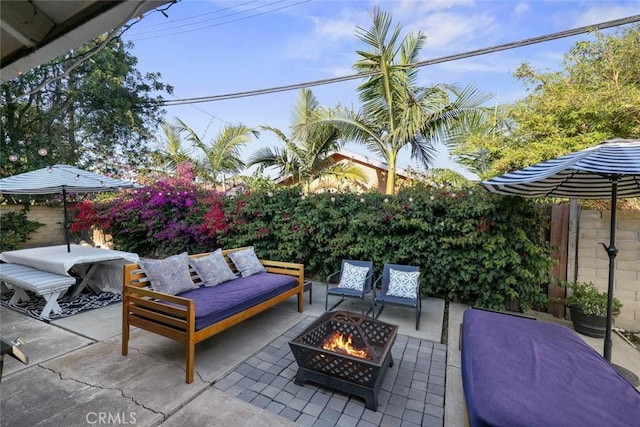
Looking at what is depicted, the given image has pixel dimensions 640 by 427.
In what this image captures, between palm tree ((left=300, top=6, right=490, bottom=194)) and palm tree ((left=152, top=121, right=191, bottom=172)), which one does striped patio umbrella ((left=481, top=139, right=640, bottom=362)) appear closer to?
palm tree ((left=300, top=6, right=490, bottom=194))

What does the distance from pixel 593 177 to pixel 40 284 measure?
271 inches

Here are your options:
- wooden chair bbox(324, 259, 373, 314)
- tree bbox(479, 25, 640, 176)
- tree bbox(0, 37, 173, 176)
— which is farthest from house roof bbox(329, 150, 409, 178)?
tree bbox(0, 37, 173, 176)

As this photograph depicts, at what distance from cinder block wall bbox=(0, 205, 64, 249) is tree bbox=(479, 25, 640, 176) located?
12785 mm

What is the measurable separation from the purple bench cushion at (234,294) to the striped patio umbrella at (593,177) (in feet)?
9.48

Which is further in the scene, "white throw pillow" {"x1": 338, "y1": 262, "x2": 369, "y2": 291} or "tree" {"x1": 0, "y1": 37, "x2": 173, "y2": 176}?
"tree" {"x1": 0, "y1": 37, "x2": 173, "y2": 176}

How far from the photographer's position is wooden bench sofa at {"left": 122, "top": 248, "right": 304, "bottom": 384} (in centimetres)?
262

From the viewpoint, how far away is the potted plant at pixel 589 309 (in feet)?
11.6

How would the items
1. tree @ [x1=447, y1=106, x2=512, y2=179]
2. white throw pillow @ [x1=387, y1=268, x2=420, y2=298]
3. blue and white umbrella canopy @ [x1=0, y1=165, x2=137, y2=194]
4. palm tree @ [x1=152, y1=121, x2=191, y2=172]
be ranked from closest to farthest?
white throw pillow @ [x1=387, y1=268, x2=420, y2=298] → blue and white umbrella canopy @ [x1=0, y1=165, x2=137, y2=194] → tree @ [x1=447, y1=106, x2=512, y2=179] → palm tree @ [x1=152, y1=121, x2=191, y2=172]

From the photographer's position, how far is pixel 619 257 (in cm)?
377

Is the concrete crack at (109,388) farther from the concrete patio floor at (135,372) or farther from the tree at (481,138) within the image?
the tree at (481,138)

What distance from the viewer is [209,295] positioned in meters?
3.28

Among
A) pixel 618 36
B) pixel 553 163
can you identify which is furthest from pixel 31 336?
pixel 618 36

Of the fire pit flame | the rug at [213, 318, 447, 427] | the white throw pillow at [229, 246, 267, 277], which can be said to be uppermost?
the white throw pillow at [229, 246, 267, 277]

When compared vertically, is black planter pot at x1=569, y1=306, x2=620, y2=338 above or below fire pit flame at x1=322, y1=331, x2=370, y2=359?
below
